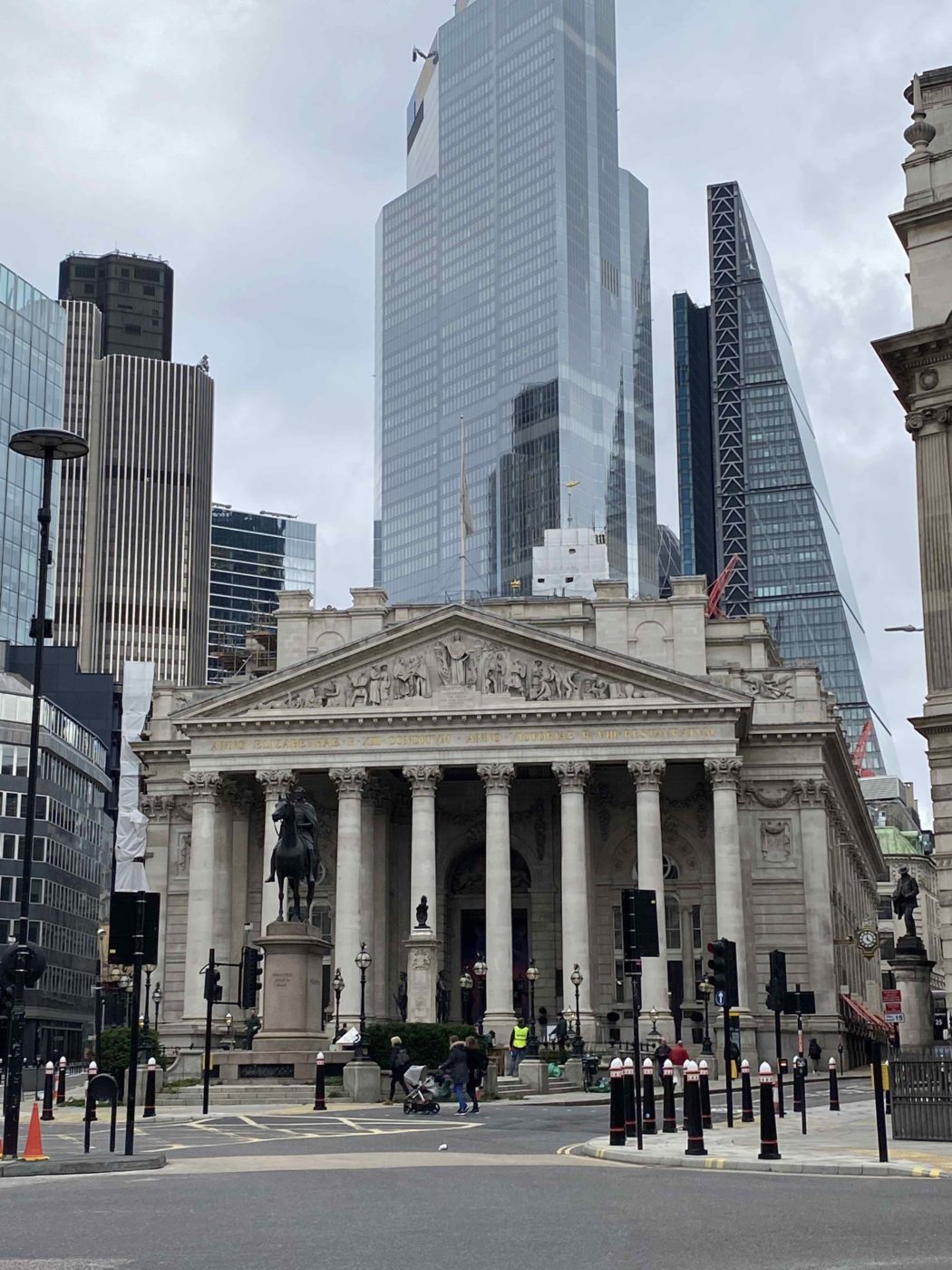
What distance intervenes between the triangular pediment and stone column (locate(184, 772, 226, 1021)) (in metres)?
3.21

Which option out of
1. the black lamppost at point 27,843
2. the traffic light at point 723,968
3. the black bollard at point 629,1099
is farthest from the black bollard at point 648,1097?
the black lamppost at point 27,843

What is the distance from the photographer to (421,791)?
80875 mm

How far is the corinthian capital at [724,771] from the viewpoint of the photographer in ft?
259

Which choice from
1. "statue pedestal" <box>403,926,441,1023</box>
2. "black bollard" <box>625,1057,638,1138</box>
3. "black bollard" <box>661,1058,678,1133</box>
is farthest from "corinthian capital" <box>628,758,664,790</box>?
"black bollard" <box>661,1058,678,1133</box>

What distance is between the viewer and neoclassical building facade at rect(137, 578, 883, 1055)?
261ft

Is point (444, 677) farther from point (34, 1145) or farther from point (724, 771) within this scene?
point (34, 1145)

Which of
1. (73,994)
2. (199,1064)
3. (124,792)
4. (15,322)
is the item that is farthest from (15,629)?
(199,1064)

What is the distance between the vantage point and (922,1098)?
29984mm

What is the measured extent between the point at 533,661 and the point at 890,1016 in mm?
26262

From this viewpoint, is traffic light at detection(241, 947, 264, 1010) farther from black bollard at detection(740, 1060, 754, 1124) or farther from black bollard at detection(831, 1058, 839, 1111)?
black bollard at detection(740, 1060, 754, 1124)

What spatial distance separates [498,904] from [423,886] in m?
3.44

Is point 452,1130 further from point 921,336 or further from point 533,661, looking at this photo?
point 533,661

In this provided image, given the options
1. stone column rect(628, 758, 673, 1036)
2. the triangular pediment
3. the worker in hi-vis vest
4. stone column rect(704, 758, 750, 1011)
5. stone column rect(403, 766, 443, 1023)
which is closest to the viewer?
the worker in hi-vis vest

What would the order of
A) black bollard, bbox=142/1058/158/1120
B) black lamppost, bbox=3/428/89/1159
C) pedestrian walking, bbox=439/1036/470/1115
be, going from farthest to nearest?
pedestrian walking, bbox=439/1036/470/1115 < black bollard, bbox=142/1058/158/1120 < black lamppost, bbox=3/428/89/1159
